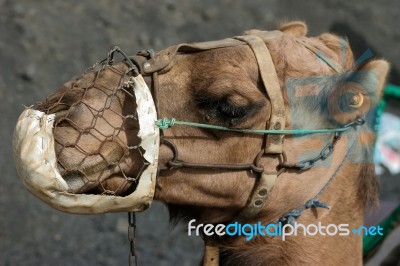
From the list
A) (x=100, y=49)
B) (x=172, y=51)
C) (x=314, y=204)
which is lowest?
(x=314, y=204)

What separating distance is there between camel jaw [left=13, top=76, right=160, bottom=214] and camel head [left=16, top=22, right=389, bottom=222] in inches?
1.8

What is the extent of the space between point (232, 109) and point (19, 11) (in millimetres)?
5553

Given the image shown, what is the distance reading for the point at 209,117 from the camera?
2.83 metres

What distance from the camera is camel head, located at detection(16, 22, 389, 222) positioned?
8.86ft

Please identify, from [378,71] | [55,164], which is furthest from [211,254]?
[378,71]

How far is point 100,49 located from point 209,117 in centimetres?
507

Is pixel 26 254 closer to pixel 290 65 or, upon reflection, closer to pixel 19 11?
pixel 19 11

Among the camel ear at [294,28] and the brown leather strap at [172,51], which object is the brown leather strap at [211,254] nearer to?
the brown leather strap at [172,51]

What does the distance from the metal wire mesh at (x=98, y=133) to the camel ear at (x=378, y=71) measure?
106 centimetres

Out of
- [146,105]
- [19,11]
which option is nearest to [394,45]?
[19,11]

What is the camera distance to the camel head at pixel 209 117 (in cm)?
270

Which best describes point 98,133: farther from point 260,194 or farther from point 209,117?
point 260,194

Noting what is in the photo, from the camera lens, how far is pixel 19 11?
25.5 feet

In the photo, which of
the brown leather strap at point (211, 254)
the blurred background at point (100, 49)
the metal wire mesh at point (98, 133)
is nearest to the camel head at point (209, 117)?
the metal wire mesh at point (98, 133)
